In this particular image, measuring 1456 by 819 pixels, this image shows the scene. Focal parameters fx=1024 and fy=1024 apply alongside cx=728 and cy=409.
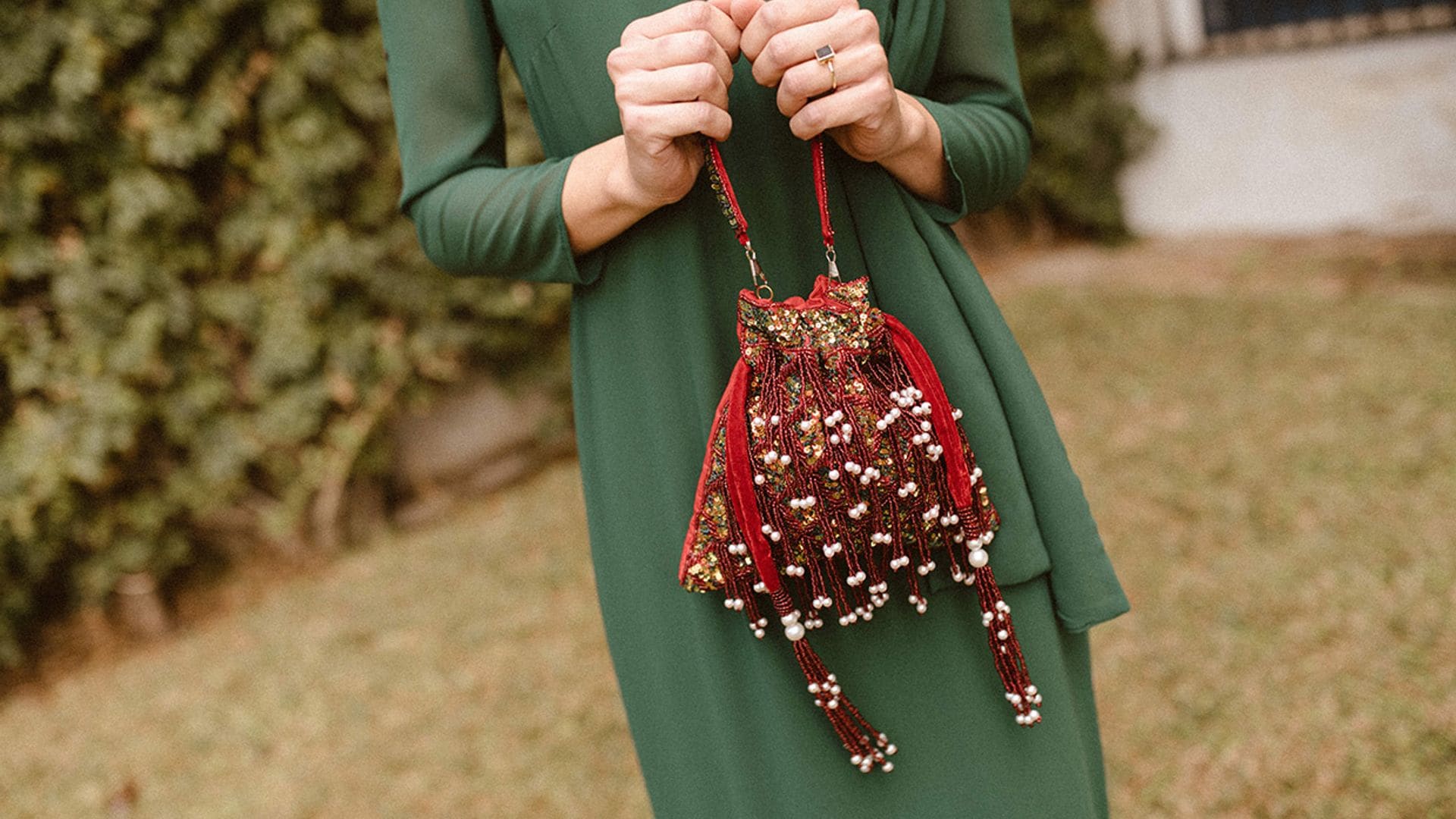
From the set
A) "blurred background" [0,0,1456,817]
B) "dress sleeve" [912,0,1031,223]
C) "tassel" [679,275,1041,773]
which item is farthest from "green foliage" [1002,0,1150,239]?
"tassel" [679,275,1041,773]

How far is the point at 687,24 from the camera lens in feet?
3.16

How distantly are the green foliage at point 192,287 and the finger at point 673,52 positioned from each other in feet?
11.7

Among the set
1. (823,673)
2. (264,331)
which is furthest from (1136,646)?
(264,331)

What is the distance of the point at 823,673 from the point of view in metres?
1.08

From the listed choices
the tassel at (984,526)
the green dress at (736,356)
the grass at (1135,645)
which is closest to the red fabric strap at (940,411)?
the tassel at (984,526)

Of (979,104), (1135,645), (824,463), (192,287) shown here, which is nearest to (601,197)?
(824,463)

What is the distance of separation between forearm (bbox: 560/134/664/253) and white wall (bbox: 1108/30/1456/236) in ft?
21.6

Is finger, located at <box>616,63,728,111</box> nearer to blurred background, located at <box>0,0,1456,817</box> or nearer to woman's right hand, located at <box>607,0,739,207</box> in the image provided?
woman's right hand, located at <box>607,0,739,207</box>

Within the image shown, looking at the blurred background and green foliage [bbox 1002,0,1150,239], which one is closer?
the blurred background

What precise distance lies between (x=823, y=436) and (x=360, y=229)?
13.1 ft

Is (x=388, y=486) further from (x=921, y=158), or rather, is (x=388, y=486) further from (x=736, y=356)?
(x=921, y=158)

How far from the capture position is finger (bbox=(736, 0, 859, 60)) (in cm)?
94

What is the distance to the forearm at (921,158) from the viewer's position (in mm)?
1057

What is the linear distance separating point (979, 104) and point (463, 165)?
0.61m
